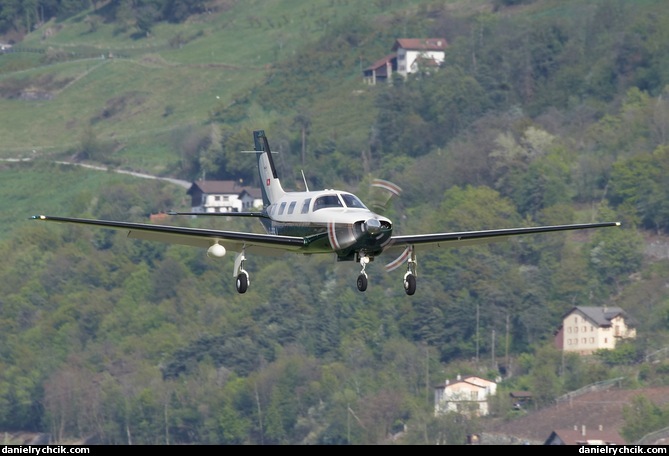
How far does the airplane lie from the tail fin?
21.1 ft

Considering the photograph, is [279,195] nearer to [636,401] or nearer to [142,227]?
[142,227]

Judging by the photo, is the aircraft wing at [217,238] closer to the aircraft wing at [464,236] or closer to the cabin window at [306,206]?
the cabin window at [306,206]

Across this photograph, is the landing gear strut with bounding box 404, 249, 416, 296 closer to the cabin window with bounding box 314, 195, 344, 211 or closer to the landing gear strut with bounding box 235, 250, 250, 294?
the cabin window with bounding box 314, 195, 344, 211

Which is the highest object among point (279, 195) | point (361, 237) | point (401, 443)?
point (401, 443)

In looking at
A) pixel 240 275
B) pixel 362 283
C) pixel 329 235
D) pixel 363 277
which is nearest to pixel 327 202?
pixel 329 235

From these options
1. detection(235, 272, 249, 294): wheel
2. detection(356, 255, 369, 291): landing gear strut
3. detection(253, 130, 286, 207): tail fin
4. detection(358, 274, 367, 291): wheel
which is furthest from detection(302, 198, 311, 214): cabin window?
detection(253, 130, 286, 207): tail fin

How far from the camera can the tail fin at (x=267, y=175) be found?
77875 millimetres

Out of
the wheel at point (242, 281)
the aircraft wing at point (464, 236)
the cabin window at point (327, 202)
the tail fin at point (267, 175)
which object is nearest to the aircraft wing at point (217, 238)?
the wheel at point (242, 281)

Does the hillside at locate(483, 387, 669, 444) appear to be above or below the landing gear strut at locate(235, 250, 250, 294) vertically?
above

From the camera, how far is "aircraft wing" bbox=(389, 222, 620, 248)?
66.3 meters

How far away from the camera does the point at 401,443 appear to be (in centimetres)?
19925
